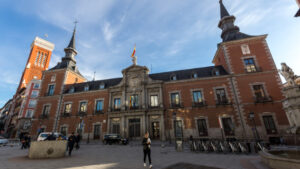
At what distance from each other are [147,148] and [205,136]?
48.2 feet

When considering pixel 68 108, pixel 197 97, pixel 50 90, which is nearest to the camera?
pixel 197 97

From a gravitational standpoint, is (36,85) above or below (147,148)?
above

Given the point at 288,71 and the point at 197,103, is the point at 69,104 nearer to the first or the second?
the point at 197,103

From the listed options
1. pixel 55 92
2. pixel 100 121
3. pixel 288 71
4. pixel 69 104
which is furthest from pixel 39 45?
pixel 288 71

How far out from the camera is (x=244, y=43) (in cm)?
2127

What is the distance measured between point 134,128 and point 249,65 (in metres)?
19.4

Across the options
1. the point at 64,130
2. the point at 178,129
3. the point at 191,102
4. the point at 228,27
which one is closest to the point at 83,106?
the point at 64,130

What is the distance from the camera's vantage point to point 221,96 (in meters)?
19.6

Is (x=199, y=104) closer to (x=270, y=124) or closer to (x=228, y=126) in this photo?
(x=228, y=126)

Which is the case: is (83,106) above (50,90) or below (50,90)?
below

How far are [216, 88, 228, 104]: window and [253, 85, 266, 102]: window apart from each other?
3706mm

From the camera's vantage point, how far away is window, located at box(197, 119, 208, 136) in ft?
60.8

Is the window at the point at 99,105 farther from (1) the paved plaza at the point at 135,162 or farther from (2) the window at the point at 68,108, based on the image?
(1) the paved plaza at the point at 135,162

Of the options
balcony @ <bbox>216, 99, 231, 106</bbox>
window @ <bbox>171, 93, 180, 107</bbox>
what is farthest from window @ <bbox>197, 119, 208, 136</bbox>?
window @ <bbox>171, 93, 180, 107</bbox>
